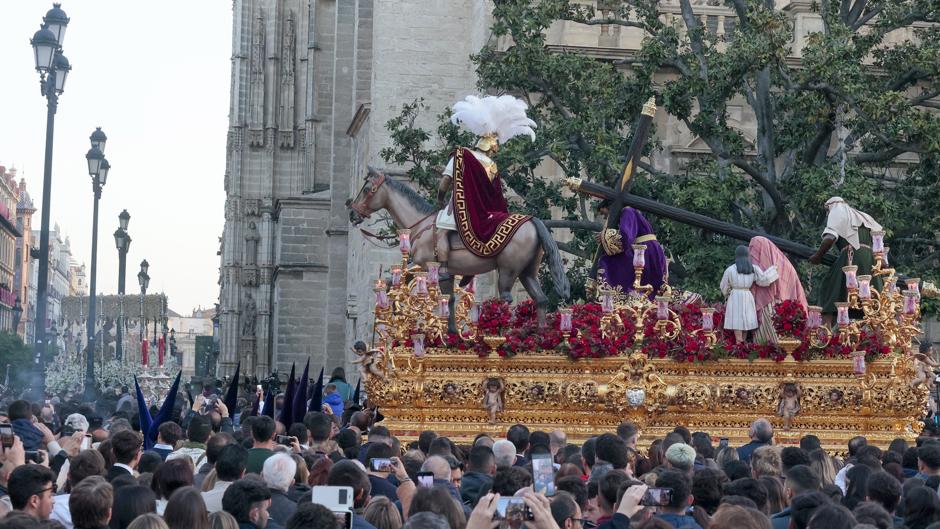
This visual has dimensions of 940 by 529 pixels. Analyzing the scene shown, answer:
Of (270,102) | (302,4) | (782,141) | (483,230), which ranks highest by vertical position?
(302,4)

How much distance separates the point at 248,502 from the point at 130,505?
61 centimetres

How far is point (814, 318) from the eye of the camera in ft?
57.8

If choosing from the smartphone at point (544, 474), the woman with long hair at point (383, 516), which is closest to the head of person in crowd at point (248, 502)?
the woman with long hair at point (383, 516)

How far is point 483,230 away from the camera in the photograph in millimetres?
18672

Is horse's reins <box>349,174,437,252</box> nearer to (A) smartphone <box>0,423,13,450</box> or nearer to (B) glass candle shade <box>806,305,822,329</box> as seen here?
(B) glass candle shade <box>806,305,822,329</box>

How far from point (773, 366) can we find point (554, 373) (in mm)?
2484

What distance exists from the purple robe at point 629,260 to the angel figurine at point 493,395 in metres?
2.21

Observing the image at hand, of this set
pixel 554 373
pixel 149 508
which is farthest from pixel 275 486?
pixel 554 373

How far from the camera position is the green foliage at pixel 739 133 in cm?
2400

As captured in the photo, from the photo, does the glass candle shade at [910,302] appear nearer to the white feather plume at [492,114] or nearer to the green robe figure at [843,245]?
the green robe figure at [843,245]

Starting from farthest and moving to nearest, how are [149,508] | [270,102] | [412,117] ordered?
[270,102] → [412,117] → [149,508]

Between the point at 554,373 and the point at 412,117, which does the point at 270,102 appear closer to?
Result: the point at 412,117

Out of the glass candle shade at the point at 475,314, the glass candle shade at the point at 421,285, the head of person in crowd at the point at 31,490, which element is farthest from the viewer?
the glass candle shade at the point at 475,314

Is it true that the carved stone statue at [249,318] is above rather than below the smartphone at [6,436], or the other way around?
above
